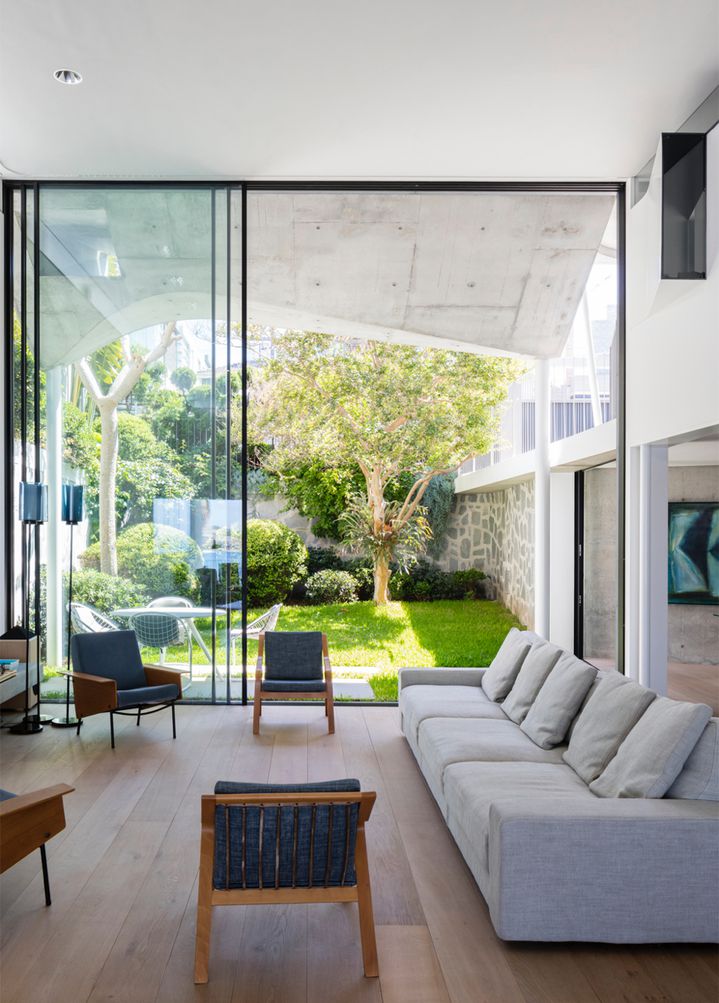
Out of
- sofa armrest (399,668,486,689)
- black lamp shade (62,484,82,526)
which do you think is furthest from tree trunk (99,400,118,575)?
sofa armrest (399,668,486,689)

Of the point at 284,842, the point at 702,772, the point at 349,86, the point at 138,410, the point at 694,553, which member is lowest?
the point at 284,842

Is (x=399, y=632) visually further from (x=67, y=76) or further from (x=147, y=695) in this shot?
(x=67, y=76)

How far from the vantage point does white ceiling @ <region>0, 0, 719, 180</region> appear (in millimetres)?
4406

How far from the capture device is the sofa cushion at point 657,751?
327cm

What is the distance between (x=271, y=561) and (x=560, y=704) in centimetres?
932

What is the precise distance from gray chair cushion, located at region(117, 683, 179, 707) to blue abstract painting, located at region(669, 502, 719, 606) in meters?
6.03

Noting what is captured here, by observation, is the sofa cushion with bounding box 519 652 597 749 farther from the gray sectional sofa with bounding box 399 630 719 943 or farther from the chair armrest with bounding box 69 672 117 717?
the chair armrest with bounding box 69 672 117 717

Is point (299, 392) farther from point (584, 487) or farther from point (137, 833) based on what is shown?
point (137, 833)

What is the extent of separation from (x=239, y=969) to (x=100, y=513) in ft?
14.6

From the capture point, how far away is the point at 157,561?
672 centimetres

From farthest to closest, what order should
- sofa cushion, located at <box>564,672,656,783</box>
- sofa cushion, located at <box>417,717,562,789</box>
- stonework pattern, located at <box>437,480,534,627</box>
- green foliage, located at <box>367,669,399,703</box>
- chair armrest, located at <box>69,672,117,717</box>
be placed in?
stonework pattern, located at <box>437,480,534,627</box>
green foliage, located at <box>367,669,399,703</box>
chair armrest, located at <box>69,672,117,717</box>
sofa cushion, located at <box>417,717,562,789</box>
sofa cushion, located at <box>564,672,656,783</box>

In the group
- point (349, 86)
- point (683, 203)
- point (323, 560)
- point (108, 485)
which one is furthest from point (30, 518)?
point (323, 560)

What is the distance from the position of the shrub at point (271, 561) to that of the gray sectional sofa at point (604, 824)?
9367 mm

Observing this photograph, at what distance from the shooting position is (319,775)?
5062 millimetres
